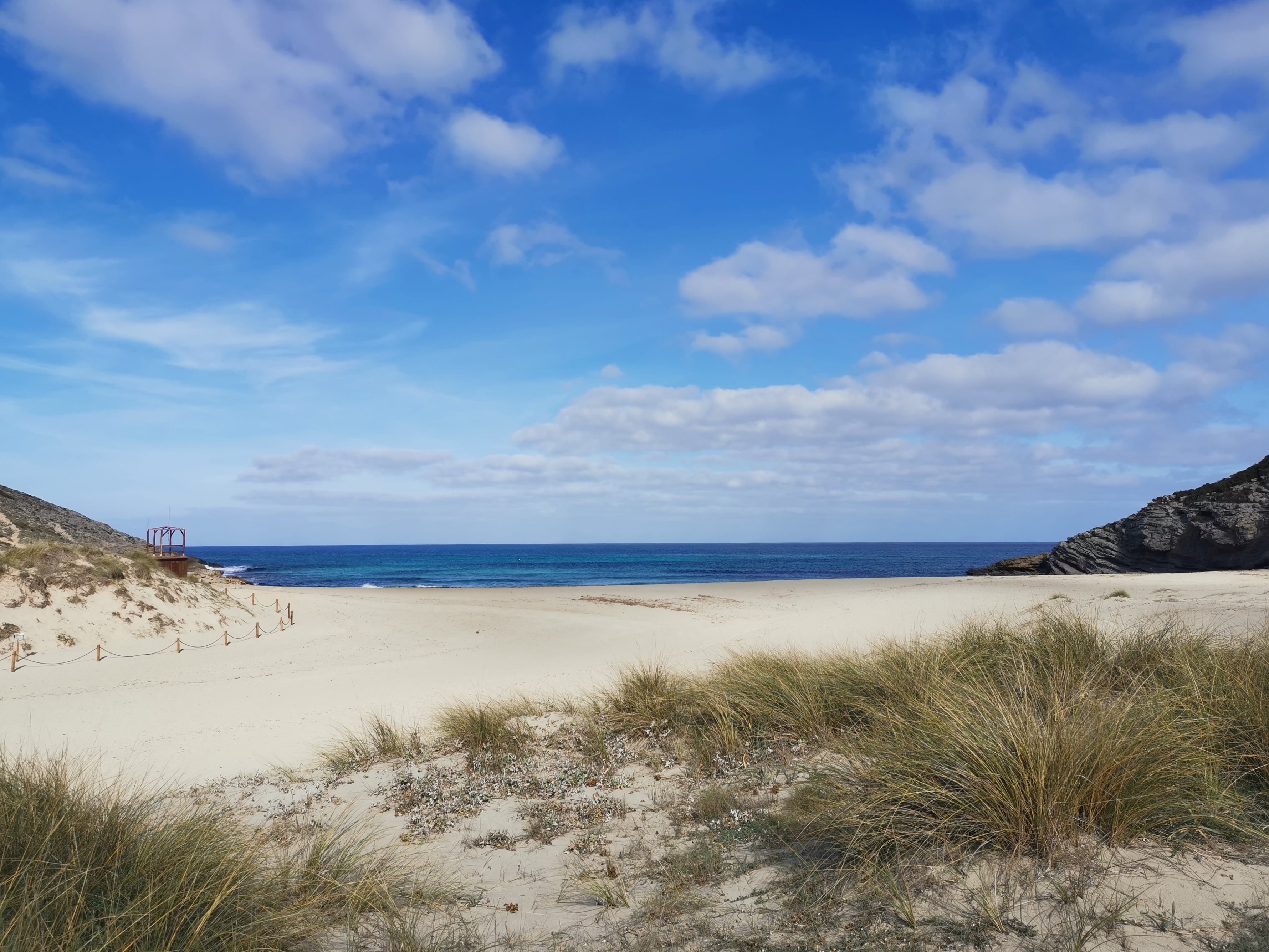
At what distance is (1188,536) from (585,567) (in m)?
58.3

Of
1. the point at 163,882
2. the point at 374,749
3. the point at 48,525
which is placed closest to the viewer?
the point at 163,882

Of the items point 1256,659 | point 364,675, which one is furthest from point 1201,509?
point 364,675

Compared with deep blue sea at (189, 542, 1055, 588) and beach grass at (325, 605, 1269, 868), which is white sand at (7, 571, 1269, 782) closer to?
beach grass at (325, 605, 1269, 868)

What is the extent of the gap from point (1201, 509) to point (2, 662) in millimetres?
45521

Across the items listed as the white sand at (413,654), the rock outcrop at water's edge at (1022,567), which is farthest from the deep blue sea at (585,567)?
the white sand at (413,654)

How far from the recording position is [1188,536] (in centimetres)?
3550

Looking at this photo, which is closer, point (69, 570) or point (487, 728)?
point (487, 728)

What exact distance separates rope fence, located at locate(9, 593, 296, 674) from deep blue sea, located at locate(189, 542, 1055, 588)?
98.6 feet

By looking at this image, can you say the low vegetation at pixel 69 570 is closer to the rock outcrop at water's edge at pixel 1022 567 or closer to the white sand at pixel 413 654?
the white sand at pixel 413 654

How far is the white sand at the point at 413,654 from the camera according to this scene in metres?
9.62

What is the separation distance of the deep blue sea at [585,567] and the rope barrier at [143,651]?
31.4 m

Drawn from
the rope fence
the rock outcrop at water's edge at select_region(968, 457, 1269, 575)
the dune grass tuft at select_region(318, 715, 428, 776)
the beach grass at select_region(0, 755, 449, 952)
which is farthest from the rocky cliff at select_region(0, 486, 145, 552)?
the rock outcrop at water's edge at select_region(968, 457, 1269, 575)

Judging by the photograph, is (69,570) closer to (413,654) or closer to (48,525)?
(413,654)

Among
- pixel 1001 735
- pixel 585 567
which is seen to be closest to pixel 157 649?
pixel 1001 735
